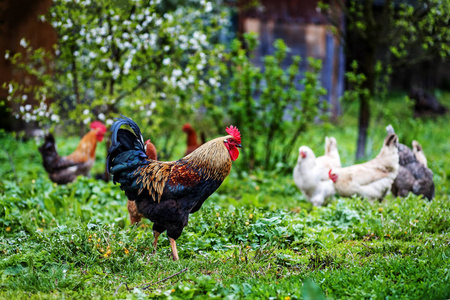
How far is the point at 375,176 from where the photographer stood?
5.99 meters

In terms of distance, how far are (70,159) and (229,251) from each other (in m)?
3.75

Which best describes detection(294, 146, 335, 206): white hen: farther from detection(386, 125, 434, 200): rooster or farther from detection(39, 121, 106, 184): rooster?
detection(39, 121, 106, 184): rooster

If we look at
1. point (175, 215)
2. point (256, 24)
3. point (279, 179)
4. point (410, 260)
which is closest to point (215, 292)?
point (175, 215)

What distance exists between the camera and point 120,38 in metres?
7.03

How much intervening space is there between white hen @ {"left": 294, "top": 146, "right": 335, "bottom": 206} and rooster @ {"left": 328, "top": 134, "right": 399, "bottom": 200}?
0.44 ft

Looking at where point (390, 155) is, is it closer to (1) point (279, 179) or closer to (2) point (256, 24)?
(1) point (279, 179)

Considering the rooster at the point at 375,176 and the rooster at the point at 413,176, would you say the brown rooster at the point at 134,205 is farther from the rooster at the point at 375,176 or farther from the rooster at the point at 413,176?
the rooster at the point at 413,176

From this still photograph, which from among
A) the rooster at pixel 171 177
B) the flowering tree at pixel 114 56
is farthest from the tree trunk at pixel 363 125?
the rooster at pixel 171 177

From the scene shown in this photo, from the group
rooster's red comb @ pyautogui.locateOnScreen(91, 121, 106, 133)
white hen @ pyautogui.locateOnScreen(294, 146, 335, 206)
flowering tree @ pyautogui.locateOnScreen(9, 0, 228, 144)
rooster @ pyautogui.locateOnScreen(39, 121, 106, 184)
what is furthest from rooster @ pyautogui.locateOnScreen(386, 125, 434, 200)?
rooster @ pyautogui.locateOnScreen(39, 121, 106, 184)

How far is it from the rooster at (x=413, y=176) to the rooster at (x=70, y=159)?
15.1 ft

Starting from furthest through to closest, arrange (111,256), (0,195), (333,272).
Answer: (0,195), (111,256), (333,272)

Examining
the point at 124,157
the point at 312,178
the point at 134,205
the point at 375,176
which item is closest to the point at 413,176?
the point at 375,176

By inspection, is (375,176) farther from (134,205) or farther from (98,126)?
(98,126)

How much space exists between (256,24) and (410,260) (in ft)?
38.5
